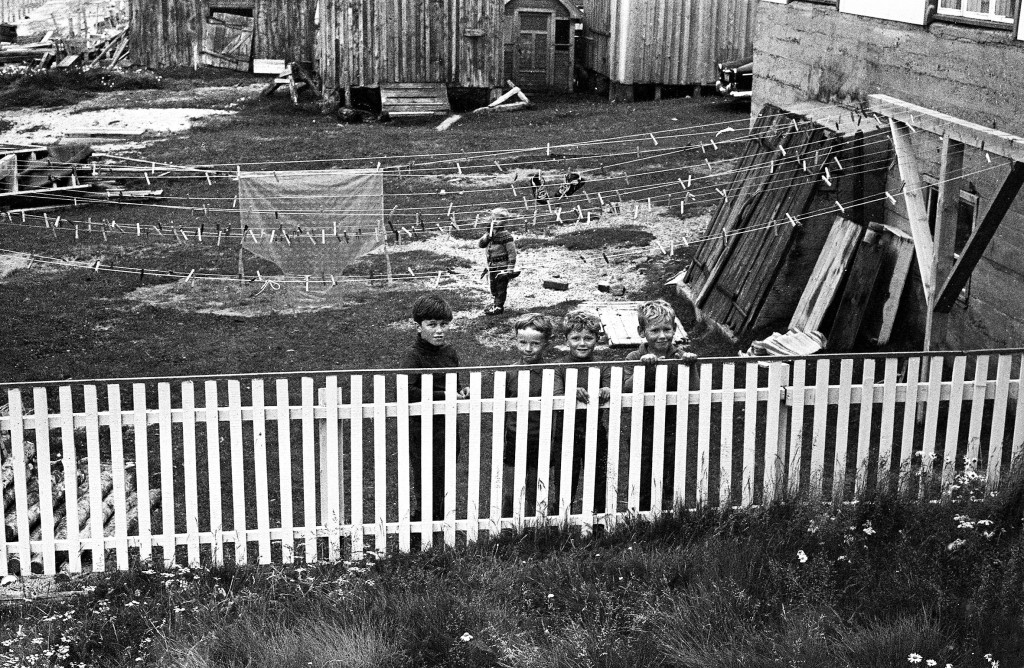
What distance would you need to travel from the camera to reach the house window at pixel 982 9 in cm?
929

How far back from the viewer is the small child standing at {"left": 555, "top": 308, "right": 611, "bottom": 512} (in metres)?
6.72

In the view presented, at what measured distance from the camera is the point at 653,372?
6980 mm

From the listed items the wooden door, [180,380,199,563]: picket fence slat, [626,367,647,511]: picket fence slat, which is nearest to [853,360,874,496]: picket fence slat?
[626,367,647,511]: picket fence slat

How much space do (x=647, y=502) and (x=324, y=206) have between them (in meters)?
6.53

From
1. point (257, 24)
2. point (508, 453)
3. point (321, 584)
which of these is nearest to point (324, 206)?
point (508, 453)

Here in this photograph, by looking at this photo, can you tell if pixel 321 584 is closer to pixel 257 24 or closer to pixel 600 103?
pixel 600 103

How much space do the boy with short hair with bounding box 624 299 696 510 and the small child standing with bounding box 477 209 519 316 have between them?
591cm

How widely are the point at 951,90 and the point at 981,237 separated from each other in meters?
1.86

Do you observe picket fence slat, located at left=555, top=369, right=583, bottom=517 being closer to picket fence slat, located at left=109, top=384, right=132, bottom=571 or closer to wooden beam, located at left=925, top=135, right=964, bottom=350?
picket fence slat, located at left=109, top=384, right=132, bottom=571

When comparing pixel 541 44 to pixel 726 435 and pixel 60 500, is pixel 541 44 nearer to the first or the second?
pixel 60 500

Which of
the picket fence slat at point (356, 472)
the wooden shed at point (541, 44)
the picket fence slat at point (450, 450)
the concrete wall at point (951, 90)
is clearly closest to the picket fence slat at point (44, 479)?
the picket fence slat at point (356, 472)

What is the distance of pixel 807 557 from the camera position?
19.7 feet

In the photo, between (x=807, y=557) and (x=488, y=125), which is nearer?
(x=807, y=557)

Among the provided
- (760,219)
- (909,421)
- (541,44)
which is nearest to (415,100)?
(541,44)
